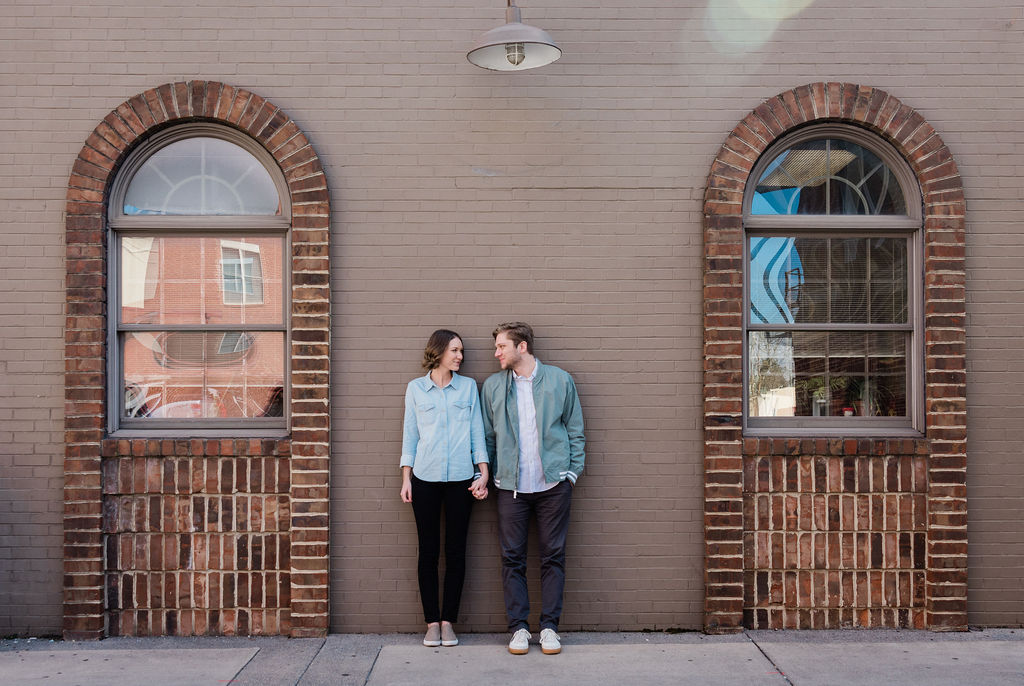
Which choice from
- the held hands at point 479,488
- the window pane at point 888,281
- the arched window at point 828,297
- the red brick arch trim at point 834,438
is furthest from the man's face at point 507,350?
the window pane at point 888,281

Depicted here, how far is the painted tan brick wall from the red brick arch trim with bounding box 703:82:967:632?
12cm

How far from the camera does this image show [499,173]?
5.53 m

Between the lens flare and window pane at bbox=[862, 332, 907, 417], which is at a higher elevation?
the lens flare

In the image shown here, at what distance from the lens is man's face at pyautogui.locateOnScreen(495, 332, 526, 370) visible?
524 cm

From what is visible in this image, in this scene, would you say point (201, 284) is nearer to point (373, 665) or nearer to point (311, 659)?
point (311, 659)

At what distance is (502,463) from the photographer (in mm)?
5281

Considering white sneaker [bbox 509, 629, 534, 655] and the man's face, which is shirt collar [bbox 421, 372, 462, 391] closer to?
the man's face

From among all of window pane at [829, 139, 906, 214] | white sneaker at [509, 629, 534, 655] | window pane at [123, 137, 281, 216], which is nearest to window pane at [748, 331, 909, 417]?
window pane at [829, 139, 906, 214]

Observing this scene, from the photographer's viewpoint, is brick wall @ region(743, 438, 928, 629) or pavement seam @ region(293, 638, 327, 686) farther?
brick wall @ region(743, 438, 928, 629)

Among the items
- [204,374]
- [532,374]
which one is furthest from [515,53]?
[204,374]

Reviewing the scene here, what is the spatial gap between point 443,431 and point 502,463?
410 millimetres

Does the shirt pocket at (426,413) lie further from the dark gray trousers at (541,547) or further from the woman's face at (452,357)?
the dark gray trousers at (541,547)

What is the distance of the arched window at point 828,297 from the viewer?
565cm

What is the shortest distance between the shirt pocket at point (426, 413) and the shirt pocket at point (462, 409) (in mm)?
132
